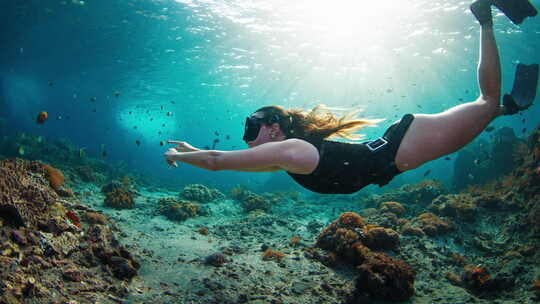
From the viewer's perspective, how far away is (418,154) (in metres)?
3.20

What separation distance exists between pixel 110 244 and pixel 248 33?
17.9 meters

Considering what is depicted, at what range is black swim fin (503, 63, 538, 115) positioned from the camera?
135 inches

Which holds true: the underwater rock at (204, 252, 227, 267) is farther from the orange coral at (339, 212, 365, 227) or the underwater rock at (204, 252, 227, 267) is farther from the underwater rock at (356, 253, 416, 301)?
the orange coral at (339, 212, 365, 227)

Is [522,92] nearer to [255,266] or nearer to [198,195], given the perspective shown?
[255,266]

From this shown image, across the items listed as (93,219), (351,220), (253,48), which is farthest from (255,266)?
(253,48)

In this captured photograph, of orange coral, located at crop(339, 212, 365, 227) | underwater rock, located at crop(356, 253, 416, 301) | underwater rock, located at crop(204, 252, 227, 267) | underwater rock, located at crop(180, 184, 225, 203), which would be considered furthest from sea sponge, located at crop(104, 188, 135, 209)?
underwater rock, located at crop(356, 253, 416, 301)

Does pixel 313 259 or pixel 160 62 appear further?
pixel 160 62


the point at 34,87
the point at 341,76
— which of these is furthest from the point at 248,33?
the point at 34,87

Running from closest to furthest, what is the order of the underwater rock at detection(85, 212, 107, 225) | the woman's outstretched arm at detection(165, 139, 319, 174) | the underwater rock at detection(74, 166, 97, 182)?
the woman's outstretched arm at detection(165, 139, 319, 174) → the underwater rock at detection(85, 212, 107, 225) → the underwater rock at detection(74, 166, 97, 182)

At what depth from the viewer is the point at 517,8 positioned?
3600mm

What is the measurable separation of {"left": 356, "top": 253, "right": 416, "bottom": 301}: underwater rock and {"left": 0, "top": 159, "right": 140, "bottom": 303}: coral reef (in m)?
4.28

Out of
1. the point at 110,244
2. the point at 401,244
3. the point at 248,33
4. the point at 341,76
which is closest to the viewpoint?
the point at 110,244

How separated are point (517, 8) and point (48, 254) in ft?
24.0

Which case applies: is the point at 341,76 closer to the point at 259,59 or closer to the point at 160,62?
the point at 259,59
